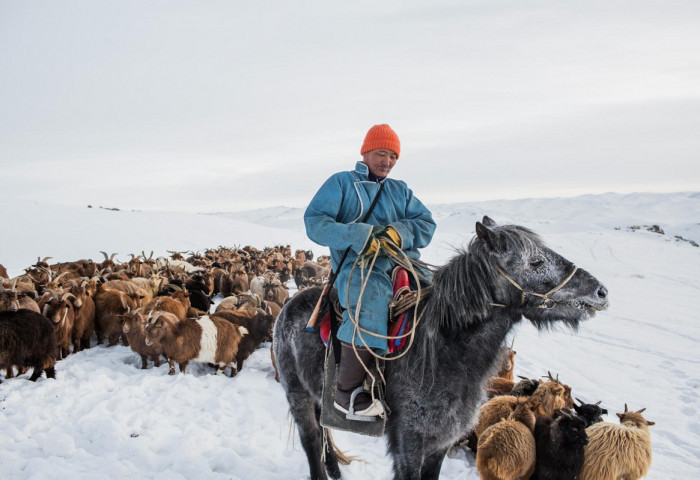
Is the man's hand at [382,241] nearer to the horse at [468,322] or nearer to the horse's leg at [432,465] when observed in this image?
the horse at [468,322]

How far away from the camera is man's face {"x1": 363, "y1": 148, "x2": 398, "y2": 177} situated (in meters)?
3.19

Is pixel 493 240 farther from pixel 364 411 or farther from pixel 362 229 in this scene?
pixel 364 411

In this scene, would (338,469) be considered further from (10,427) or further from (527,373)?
(527,373)

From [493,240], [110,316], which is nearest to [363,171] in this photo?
[493,240]

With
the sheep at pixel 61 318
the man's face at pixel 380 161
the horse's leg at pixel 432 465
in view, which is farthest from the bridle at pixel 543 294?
the sheep at pixel 61 318

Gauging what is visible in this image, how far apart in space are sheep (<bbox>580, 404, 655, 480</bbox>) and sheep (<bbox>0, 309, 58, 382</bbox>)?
7.21 m

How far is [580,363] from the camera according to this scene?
351 inches

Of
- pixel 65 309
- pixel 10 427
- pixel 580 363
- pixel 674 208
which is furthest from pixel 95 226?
pixel 674 208

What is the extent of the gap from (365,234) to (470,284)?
0.74 meters

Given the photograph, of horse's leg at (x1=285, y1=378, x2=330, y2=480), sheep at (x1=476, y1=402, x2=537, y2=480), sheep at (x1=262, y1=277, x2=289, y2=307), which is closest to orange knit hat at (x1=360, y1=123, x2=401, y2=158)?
horse's leg at (x1=285, y1=378, x2=330, y2=480)

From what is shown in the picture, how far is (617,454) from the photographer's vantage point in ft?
13.4

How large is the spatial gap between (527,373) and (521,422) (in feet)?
12.9

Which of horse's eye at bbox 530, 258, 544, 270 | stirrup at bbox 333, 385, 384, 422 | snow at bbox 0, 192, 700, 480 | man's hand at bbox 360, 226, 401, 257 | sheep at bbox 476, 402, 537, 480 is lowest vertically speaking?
snow at bbox 0, 192, 700, 480

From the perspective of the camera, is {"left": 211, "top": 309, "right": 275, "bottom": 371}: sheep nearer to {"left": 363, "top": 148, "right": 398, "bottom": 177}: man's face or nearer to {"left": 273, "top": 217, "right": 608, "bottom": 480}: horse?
{"left": 273, "top": 217, "right": 608, "bottom": 480}: horse
